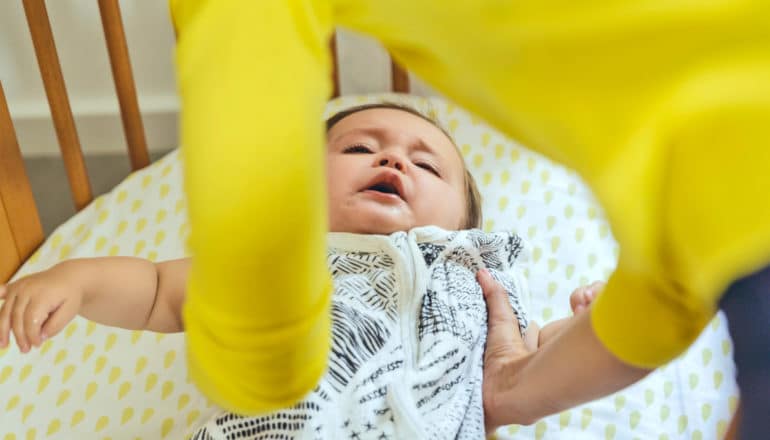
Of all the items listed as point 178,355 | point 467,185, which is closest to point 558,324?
point 467,185

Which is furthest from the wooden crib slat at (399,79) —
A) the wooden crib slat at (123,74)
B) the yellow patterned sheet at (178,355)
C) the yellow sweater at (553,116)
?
the yellow sweater at (553,116)

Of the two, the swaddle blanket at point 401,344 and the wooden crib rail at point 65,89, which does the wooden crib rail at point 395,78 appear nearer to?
the wooden crib rail at point 65,89

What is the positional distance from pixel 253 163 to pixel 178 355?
0.75m

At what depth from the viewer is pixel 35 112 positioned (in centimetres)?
146

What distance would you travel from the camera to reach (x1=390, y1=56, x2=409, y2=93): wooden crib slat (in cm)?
132

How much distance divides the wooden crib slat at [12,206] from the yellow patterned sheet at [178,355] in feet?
0.08

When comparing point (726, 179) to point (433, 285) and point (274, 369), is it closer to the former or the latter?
point (274, 369)

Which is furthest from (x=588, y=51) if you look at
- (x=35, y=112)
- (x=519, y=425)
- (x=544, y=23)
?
(x=35, y=112)

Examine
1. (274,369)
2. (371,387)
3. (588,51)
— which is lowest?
(371,387)

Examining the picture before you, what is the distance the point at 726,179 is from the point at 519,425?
1.86 feet

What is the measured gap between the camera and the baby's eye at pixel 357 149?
0.97m

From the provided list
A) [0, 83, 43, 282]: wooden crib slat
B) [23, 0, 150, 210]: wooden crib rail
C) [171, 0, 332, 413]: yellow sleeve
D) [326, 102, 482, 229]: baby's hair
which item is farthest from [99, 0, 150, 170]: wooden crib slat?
[171, 0, 332, 413]: yellow sleeve

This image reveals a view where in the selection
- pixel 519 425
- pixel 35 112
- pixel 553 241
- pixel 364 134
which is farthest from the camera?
pixel 35 112

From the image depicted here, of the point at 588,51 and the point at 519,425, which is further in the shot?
the point at 519,425
